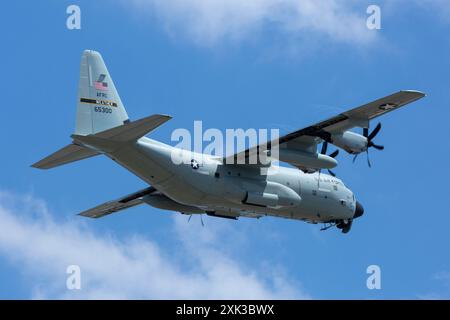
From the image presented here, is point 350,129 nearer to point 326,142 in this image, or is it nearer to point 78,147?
point 326,142

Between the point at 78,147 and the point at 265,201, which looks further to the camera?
the point at 265,201

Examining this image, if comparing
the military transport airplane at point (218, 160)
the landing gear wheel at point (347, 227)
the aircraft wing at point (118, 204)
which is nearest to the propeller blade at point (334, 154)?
the military transport airplane at point (218, 160)

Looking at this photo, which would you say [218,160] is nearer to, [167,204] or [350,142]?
[167,204]

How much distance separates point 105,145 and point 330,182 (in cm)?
1256

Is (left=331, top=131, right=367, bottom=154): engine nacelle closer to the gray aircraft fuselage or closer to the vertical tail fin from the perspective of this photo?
the gray aircraft fuselage

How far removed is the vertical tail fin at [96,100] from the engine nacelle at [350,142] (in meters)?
9.04

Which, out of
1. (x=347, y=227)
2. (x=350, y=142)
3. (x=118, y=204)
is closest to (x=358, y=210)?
(x=347, y=227)

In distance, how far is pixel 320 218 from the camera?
41406mm

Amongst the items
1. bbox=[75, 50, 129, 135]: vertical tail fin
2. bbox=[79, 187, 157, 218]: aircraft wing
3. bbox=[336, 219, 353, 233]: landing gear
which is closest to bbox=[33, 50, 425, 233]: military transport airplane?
bbox=[75, 50, 129, 135]: vertical tail fin

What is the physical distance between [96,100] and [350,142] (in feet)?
36.1

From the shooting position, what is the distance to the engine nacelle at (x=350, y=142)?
122 ft

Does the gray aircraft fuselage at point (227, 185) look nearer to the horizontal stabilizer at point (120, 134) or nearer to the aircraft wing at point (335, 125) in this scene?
the horizontal stabilizer at point (120, 134)

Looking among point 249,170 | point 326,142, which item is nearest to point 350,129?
point 326,142
